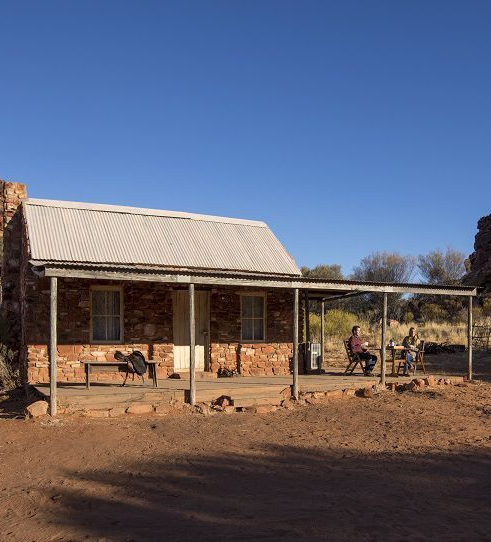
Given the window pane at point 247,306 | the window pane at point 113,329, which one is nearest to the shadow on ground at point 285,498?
the window pane at point 113,329

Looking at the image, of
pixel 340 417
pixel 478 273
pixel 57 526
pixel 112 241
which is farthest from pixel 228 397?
pixel 478 273

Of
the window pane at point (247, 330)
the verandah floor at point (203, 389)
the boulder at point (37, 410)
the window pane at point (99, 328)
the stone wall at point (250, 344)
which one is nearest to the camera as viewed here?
the boulder at point (37, 410)

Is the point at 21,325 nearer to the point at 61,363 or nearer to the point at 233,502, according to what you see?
the point at 61,363

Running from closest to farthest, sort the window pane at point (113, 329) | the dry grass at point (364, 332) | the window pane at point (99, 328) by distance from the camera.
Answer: the window pane at point (99, 328) → the window pane at point (113, 329) → the dry grass at point (364, 332)

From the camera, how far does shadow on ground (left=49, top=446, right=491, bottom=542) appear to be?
17.0 feet

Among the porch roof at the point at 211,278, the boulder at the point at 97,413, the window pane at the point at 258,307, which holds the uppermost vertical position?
the porch roof at the point at 211,278

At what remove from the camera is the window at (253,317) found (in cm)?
1432

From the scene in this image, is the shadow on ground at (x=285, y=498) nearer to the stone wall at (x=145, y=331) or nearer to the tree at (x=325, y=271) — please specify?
the stone wall at (x=145, y=331)

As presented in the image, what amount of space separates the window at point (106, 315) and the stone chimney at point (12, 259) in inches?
94.3

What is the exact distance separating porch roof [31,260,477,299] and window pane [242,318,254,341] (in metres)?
2.17

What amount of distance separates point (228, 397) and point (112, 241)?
4681 mm

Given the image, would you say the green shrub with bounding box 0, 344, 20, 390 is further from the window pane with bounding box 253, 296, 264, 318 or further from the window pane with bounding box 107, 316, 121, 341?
the window pane with bounding box 253, 296, 264, 318

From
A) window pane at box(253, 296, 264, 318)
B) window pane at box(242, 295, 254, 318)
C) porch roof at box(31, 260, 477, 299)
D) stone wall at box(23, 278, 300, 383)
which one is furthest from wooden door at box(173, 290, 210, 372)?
porch roof at box(31, 260, 477, 299)

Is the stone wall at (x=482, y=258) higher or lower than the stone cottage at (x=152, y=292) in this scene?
higher
